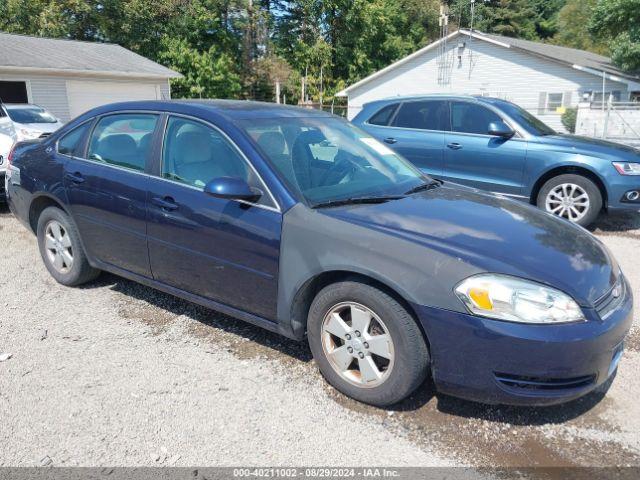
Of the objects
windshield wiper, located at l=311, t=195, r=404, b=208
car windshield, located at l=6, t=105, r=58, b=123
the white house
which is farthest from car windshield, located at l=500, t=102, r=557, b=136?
the white house

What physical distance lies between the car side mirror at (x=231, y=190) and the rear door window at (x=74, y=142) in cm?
180

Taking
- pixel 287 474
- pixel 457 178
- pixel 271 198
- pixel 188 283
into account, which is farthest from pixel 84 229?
pixel 457 178

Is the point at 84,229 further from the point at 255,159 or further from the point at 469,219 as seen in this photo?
the point at 469,219

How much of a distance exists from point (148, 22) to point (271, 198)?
107 feet

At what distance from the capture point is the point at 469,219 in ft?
10.8

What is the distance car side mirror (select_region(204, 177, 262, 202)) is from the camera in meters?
3.22

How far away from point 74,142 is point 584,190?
579 centimetres

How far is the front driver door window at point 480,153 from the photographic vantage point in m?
7.16

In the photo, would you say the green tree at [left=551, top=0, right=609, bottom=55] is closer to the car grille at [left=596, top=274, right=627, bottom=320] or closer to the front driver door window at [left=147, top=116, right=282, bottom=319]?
the car grille at [left=596, top=274, right=627, bottom=320]

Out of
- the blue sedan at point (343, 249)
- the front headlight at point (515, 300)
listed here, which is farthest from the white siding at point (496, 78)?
the front headlight at point (515, 300)

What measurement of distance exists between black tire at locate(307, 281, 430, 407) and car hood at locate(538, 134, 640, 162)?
5.09 m

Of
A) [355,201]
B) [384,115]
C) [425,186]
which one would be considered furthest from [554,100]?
[355,201]

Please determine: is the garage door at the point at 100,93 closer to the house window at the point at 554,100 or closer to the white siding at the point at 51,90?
the white siding at the point at 51,90

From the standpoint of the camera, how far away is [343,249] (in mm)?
2982
